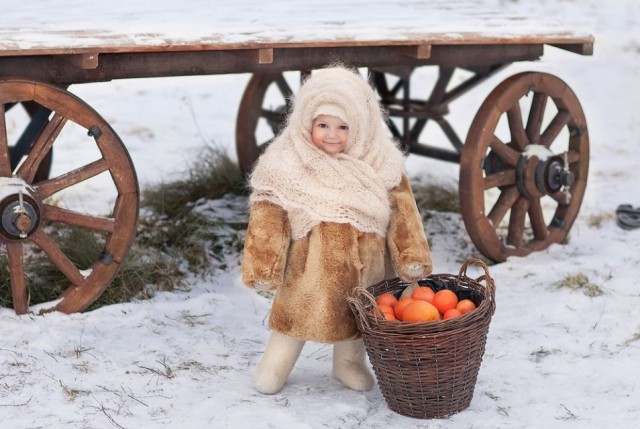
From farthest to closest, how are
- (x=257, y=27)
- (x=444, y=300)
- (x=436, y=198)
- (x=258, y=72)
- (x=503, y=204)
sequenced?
(x=436, y=198) → (x=503, y=204) → (x=258, y=72) → (x=257, y=27) → (x=444, y=300)

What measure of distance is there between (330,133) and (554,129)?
7.17ft

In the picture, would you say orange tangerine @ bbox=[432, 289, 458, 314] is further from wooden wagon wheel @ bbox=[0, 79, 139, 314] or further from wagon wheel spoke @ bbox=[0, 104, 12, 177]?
wagon wheel spoke @ bbox=[0, 104, 12, 177]

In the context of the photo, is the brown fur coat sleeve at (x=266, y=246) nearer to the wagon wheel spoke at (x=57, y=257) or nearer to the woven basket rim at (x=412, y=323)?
the woven basket rim at (x=412, y=323)

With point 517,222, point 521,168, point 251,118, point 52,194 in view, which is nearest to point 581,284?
point 517,222

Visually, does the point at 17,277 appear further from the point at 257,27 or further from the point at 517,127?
the point at 517,127

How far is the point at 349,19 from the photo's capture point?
4824 mm

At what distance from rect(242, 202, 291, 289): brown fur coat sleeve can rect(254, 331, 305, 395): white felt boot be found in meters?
0.26

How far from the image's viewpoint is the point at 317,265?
3541 millimetres

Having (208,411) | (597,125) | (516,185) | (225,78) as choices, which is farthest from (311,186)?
(225,78)

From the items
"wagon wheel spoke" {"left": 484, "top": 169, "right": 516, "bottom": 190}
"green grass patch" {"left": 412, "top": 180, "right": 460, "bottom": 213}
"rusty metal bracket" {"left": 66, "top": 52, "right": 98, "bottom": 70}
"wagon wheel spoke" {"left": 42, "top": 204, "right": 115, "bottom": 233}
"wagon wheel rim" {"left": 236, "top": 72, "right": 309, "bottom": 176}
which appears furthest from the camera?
"wagon wheel rim" {"left": 236, "top": 72, "right": 309, "bottom": 176}

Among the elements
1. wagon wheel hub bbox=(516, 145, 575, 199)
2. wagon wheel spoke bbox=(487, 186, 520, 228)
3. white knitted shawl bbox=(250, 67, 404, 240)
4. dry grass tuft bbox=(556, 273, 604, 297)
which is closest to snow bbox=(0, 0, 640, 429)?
dry grass tuft bbox=(556, 273, 604, 297)

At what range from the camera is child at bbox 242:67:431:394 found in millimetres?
3535

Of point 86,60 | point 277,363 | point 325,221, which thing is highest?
point 86,60

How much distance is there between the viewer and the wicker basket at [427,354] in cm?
329
